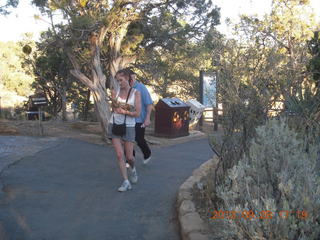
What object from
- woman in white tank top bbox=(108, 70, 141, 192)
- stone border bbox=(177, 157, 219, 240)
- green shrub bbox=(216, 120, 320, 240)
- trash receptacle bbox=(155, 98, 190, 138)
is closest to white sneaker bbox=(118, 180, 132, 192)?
woman in white tank top bbox=(108, 70, 141, 192)

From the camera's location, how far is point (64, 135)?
10.2 metres

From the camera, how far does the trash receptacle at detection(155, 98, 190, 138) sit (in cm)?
1007

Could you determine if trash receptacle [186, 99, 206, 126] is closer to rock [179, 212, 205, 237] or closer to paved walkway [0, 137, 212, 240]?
paved walkway [0, 137, 212, 240]

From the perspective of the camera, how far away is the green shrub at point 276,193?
2.19 m

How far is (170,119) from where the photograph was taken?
10.0m

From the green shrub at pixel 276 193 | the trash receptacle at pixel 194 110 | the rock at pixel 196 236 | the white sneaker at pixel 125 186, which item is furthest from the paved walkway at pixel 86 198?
the trash receptacle at pixel 194 110

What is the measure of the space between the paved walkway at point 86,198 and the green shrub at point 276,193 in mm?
1069

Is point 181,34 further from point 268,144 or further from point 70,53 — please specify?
point 268,144

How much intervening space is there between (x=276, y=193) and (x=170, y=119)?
23.9 ft

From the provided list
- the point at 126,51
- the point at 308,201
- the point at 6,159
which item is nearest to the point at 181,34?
the point at 126,51

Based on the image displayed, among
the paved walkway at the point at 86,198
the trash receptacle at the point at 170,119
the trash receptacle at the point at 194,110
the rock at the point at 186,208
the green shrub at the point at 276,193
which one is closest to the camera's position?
the green shrub at the point at 276,193

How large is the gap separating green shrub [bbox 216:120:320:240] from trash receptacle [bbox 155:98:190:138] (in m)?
6.80
